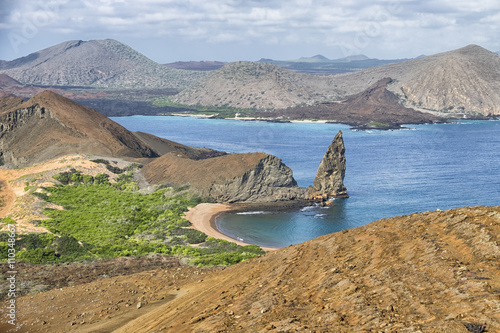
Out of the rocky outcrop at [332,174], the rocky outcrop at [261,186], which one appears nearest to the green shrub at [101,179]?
the rocky outcrop at [261,186]

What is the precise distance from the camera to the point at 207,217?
236 feet

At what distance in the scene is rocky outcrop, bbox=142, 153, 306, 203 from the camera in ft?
266

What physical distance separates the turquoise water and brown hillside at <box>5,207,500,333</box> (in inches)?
1303

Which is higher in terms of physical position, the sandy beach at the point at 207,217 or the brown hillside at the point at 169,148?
the brown hillside at the point at 169,148

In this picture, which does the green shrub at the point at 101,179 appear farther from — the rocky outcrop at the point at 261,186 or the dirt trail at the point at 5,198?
the rocky outcrop at the point at 261,186

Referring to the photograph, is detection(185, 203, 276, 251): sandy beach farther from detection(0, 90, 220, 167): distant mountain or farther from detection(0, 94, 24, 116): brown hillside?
detection(0, 94, 24, 116): brown hillside

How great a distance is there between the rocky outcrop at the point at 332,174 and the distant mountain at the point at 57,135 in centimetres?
3603

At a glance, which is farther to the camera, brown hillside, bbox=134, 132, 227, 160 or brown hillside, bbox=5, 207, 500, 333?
brown hillside, bbox=134, 132, 227, 160

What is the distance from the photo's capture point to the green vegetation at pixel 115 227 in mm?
48688

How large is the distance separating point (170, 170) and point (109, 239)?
32.2 metres

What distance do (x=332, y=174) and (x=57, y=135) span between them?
52664 millimetres

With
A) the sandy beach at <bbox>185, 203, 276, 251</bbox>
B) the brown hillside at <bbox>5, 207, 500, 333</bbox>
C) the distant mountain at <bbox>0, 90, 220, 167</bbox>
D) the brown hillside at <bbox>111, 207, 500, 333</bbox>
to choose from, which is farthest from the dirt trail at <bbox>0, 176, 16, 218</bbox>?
the brown hillside at <bbox>111, 207, 500, 333</bbox>

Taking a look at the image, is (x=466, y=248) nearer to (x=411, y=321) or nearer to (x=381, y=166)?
(x=411, y=321)

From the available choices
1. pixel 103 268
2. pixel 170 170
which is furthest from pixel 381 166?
pixel 103 268
